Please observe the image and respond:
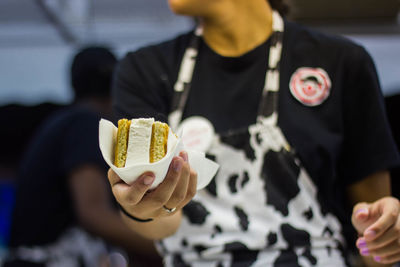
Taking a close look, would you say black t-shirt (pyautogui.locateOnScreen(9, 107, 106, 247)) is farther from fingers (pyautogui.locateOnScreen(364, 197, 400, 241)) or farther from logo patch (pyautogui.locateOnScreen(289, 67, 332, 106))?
fingers (pyautogui.locateOnScreen(364, 197, 400, 241))

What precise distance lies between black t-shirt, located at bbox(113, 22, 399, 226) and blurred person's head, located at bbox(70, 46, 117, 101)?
641 millimetres

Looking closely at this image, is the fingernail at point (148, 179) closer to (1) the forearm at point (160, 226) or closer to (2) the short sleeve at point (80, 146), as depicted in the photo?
(1) the forearm at point (160, 226)

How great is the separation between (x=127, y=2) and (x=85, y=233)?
734 millimetres

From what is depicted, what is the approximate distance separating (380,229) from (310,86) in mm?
295

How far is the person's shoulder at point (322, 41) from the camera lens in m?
0.85

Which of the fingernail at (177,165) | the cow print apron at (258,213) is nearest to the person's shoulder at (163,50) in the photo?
the cow print apron at (258,213)

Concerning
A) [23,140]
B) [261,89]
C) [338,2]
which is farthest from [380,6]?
[23,140]

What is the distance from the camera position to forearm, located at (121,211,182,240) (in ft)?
2.47

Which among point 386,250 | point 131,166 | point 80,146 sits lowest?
point 80,146

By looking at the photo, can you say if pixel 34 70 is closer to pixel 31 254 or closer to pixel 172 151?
pixel 31 254

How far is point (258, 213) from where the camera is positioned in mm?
811

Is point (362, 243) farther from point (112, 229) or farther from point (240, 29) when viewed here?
point (112, 229)

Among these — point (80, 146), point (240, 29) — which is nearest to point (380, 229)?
point (240, 29)

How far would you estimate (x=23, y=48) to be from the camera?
1.46 meters
